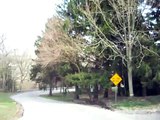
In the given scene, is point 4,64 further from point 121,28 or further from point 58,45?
point 121,28

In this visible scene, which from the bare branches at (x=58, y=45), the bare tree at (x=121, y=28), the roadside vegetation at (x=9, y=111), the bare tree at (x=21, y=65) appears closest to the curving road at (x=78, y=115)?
the roadside vegetation at (x=9, y=111)

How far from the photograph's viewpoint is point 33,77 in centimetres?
6203

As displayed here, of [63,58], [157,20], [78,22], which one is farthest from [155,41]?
[63,58]

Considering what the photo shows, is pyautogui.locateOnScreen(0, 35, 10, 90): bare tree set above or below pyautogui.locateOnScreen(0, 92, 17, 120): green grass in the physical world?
above

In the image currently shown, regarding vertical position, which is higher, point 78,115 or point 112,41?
point 112,41

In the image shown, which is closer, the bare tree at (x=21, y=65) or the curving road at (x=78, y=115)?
the curving road at (x=78, y=115)

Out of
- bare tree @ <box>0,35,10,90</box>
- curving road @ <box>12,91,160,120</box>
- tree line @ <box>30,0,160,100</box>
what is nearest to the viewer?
curving road @ <box>12,91,160,120</box>

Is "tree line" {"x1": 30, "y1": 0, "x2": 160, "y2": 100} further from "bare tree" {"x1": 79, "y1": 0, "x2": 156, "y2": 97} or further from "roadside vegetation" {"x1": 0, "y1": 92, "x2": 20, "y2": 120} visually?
"roadside vegetation" {"x1": 0, "y1": 92, "x2": 20, "y2": 120}

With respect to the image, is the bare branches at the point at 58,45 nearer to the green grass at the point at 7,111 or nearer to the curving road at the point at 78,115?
the green grass at the point at 7,111

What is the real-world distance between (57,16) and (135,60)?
12516mm

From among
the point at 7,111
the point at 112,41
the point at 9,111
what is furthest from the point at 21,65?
the point at 7,111

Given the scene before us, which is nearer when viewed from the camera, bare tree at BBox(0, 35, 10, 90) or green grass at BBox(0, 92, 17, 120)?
green grass at BBox(0, 92, 17, 120)

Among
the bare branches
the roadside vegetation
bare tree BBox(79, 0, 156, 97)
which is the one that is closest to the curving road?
the roadside vegetation

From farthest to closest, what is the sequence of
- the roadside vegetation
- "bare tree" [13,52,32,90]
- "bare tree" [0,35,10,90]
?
1. "bare tree" [13,52,32,90]
2. "bare tree" [0,35,10,90]
3. the roadside vegetation
